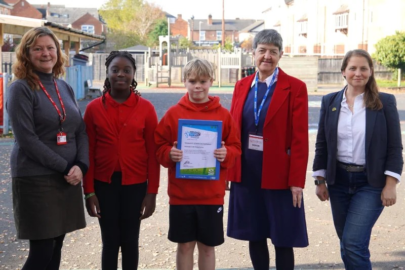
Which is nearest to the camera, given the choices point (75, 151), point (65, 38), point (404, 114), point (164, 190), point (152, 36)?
point (75, 151)

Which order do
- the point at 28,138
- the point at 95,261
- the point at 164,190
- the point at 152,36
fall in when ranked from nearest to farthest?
1. the point at 28,138
2. the point at 95,261
3. the point at 164,190
4. the point at 152,36

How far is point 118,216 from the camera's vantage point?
449 cm

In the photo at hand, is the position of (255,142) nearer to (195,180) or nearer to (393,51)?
(195,180)

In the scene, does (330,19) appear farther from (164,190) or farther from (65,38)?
(164,190)

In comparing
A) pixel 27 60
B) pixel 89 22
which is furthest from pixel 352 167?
pixel 89 22

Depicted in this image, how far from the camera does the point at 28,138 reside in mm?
4023

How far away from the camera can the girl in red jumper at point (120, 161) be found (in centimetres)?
439

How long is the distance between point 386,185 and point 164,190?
5077 millimetres

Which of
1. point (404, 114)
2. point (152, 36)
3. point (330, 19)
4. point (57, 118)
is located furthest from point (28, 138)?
point (152, 36)

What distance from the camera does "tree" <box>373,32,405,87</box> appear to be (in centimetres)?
3616

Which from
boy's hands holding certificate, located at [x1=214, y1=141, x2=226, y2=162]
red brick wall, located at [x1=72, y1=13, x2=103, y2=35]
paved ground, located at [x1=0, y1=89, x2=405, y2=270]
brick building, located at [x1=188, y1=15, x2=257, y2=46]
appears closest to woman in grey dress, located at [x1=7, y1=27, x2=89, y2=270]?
boy's hands holding certificate, located at [x1=214, y1=141, x2=226, y2=162]

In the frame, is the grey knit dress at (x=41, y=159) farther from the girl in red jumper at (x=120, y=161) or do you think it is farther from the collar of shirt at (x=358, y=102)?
the collar of shirt at (x=358, y=102)

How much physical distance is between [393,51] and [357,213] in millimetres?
34286

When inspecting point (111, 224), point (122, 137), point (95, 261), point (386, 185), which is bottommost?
point (95, 261)
